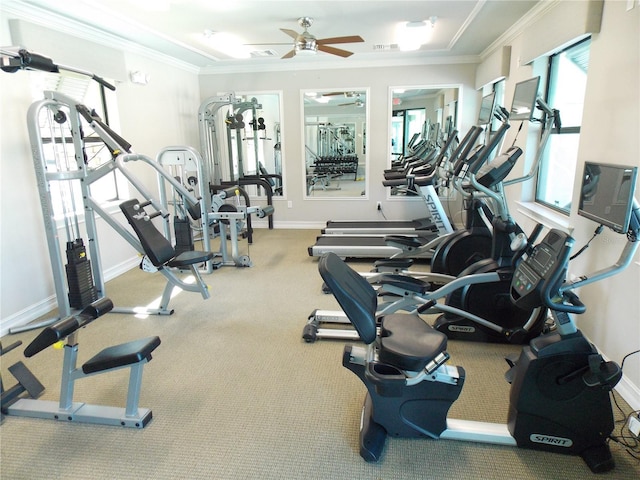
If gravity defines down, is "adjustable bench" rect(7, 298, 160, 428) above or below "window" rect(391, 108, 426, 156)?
below

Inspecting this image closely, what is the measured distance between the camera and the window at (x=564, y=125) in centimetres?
335

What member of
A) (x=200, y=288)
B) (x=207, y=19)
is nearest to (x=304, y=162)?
(x=207, y=19)

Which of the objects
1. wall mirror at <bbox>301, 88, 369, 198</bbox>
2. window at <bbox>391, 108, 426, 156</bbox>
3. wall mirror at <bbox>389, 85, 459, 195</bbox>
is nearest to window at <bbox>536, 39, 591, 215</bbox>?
wall mirror at <bbox>389, 85, 459, 195</bbox>

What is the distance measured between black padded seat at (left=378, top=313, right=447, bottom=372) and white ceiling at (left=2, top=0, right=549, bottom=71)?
297 cm

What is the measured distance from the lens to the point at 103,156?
469 centimetres

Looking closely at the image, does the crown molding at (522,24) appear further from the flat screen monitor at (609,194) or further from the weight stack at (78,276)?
the weight stack at (78,276)

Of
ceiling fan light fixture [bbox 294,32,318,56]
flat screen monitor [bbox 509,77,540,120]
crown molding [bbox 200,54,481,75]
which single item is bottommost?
flat screen monitor [bbox 509,77,540,120]

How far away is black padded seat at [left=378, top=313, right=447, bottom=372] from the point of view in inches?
65.5

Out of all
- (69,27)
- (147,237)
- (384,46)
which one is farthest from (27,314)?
(384,46)

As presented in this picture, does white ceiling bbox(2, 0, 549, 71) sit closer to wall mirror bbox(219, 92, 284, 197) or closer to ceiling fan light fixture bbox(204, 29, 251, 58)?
ceiling fan light fixture bbox(204, 29, 251, 58)

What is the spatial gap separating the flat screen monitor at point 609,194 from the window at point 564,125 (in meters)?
1.63

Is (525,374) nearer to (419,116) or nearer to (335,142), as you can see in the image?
(419,116)

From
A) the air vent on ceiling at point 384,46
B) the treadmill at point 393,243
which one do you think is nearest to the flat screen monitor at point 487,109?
the treadmill at point 393,243

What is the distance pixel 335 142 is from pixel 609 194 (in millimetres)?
6711
